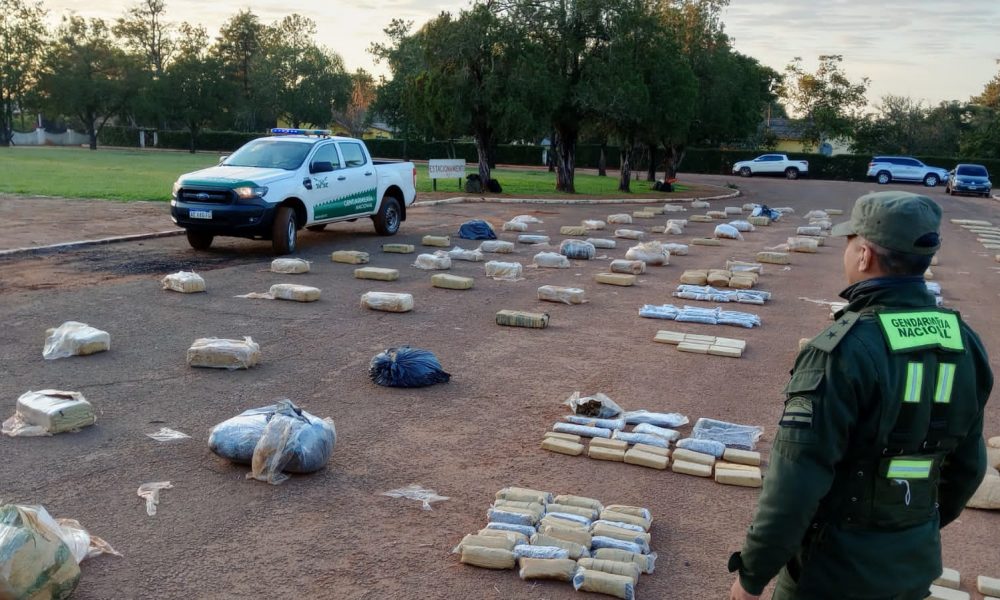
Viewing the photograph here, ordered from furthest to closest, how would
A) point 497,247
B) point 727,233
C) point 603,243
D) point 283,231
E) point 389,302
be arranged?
point 727,233, point 603,243, point 497,247, point 283,231, point 389,302

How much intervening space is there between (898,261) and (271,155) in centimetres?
1421

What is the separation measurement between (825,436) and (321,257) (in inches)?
522

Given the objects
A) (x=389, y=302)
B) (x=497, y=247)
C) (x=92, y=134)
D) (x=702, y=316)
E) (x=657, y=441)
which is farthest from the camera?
(x=92, y=134)

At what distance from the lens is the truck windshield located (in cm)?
1530

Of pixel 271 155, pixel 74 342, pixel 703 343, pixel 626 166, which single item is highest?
pixel 626 166

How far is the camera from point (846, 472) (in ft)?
8.50

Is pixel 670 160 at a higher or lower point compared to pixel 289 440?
higher

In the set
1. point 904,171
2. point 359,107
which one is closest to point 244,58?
Result: point 359,107

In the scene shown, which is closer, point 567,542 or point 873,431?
point 873,431

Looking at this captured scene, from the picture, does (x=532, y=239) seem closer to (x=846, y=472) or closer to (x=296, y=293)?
(x=296, y=293)

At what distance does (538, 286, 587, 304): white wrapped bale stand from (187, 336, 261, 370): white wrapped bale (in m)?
4.83

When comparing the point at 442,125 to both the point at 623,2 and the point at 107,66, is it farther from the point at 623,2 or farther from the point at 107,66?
the point at 107,66

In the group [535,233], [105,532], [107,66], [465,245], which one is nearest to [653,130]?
[535,233]

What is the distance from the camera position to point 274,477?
5.42m
